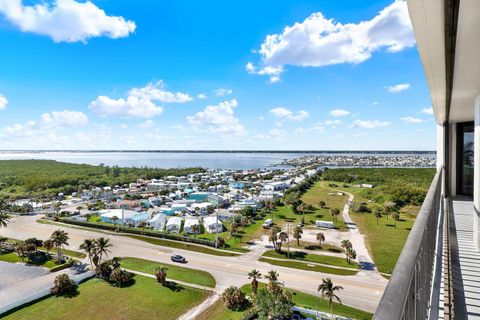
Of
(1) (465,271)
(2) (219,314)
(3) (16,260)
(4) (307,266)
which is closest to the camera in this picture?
(1) (465,271)

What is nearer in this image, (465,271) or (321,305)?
(465,271)

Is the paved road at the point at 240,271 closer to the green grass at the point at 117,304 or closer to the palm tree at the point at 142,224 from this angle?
the green grass at the point at 117,304

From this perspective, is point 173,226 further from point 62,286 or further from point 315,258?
point 315,258

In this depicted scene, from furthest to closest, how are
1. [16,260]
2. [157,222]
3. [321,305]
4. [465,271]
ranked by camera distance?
[157,222], [16,260], [321,305], [465,271]

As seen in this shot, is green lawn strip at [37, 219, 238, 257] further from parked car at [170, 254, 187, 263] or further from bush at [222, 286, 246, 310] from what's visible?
bush at [222, 286, 246, 310]

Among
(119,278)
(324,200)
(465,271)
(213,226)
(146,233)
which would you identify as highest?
(465,271)

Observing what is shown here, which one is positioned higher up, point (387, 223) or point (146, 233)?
point (387, 223)

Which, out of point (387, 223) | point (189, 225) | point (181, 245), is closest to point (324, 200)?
point (387, 223)
